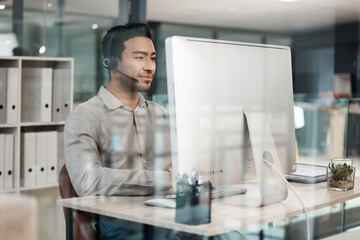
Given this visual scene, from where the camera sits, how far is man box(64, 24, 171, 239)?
187cm

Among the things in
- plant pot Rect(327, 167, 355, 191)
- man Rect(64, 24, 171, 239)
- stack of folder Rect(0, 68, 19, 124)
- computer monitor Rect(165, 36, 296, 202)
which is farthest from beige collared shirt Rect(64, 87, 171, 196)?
plant pot Rect(327, 167, 355, 191)

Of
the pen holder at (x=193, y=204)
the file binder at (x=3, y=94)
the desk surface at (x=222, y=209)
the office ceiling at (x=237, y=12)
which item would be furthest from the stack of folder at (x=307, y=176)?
the file binder at (x=3, y=94)

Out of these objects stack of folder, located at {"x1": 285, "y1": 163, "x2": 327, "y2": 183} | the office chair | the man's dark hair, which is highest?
the man's dark hair

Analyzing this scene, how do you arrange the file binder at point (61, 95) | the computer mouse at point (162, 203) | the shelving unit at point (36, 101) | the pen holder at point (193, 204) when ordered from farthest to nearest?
the file binder at point (61, 95) → the shelving unit at point (36, 101) → the computer mouse at point (162, 203) → the pen holder at point (193, 204)

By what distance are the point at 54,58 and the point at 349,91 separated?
184 centimetres

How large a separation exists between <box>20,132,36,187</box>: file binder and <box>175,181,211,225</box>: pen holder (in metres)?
0.59

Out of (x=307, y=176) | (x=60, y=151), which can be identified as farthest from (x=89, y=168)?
(x=307, y=176)

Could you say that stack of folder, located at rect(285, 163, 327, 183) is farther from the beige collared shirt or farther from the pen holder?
the pen holder

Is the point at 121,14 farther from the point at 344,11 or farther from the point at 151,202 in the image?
the point at 344,11

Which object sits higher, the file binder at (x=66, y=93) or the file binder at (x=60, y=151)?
the file binder at (x=66, y=93)

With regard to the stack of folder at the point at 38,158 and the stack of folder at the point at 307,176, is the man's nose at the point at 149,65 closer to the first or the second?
the stack of folder at the point at 38,158

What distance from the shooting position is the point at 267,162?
5.59 ft

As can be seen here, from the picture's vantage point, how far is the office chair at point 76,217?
183 centimetres

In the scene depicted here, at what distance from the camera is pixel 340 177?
79.1 inches
